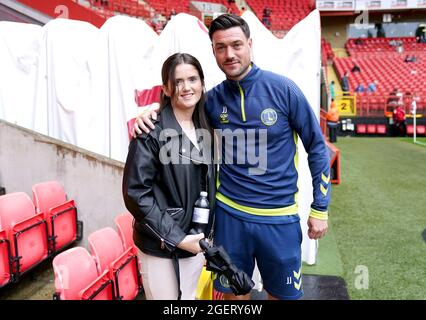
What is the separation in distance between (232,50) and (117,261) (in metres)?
1.60

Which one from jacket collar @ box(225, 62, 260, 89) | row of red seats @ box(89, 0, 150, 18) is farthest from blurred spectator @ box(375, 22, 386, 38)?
jacket collar @ box(225, 62, 260, 89)

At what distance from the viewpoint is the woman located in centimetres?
154

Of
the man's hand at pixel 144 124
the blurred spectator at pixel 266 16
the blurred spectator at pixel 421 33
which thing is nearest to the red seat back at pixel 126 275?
the man's hand at pixel 144 124

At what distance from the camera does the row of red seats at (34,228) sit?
2.76 metres

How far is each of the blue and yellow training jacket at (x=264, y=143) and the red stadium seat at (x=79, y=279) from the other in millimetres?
1010

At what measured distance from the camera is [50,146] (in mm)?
3660

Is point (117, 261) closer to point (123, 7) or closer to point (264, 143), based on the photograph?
point (264, 143)

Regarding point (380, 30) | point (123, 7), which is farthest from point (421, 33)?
point (123, 7)

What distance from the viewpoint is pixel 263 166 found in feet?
5.84

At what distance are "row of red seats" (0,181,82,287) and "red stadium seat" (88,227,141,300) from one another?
691 millimetres

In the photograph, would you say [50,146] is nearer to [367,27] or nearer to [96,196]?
[96,196]
